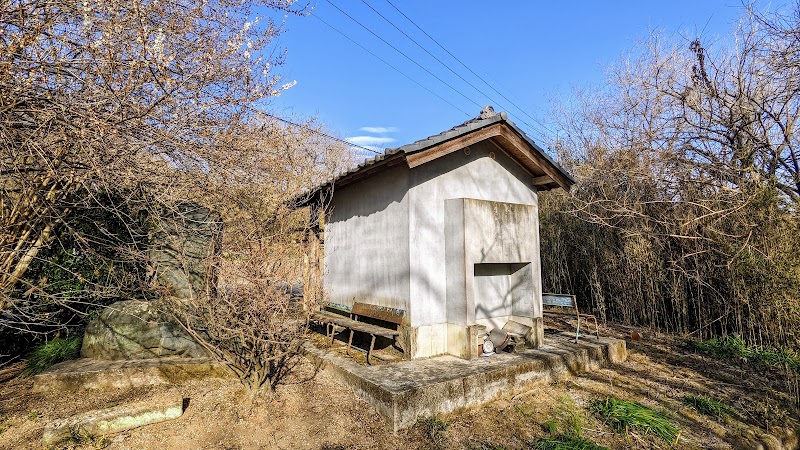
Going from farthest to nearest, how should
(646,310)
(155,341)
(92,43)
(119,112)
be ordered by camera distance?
(646,310) → (155,341) → (119,112) → (92,43)

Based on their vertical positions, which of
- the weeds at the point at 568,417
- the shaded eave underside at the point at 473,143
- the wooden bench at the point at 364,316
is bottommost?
the weeds at the point at 568,417

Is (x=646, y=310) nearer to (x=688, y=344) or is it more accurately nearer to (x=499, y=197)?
(x=688, y=344)

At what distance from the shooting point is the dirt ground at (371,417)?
379 centimetres

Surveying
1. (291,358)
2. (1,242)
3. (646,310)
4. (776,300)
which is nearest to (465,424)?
(291,358)

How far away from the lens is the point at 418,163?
530 cm

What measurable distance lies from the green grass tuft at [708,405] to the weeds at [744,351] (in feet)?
6.04

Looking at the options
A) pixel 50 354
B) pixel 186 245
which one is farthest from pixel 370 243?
pixel 50 354

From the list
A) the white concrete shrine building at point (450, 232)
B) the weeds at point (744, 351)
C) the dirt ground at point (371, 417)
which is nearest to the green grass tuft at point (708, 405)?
the dirt ground at point (371, 417)

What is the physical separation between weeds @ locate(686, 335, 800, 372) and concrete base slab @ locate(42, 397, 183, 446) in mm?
8137

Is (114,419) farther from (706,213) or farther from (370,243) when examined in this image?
(706,213)

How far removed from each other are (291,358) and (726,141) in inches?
362

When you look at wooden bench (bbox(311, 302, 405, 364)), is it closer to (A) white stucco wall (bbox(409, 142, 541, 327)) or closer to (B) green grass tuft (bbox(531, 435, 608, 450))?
(A) white stucco wall (bbox(409, 142, 541, 327))

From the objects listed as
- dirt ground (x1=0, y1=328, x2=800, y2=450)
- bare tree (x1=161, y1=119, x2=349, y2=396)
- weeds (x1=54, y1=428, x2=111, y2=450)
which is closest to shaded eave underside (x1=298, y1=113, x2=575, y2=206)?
bare tree (x1=161, y1=119, x2=349, y2=396)

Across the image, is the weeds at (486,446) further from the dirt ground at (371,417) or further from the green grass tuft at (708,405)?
the green grass tuft at (708,405)
